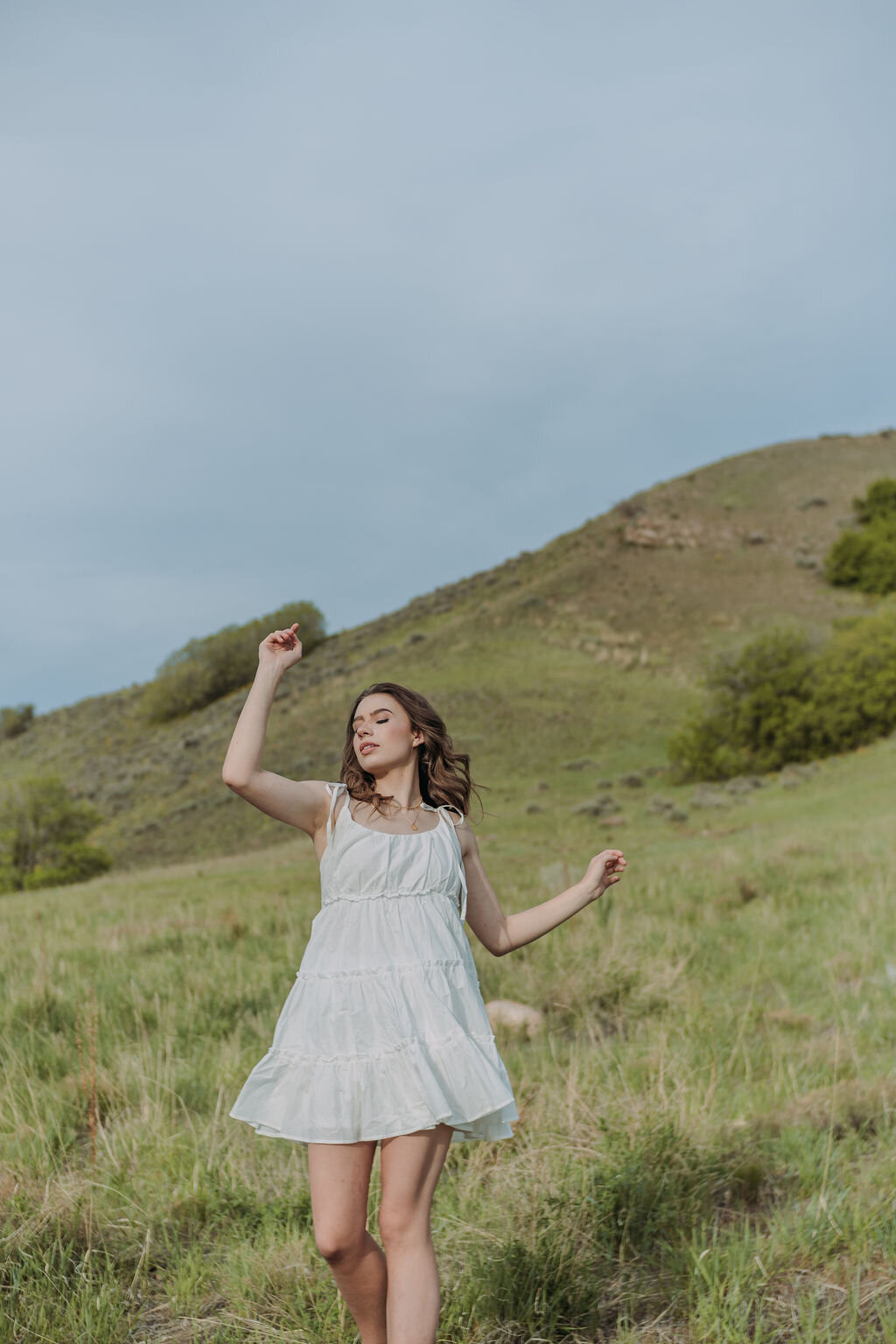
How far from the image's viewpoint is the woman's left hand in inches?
103

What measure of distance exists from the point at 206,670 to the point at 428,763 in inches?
2219

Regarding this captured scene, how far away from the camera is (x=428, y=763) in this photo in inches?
105

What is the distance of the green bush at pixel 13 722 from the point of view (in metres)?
71.2

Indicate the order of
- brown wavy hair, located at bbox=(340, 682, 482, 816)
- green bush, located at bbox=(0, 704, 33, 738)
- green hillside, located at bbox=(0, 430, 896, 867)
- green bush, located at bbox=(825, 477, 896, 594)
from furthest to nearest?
green bush, located at bbox=(0, 704, 33, 738) → green bush, located at bbox=(825, 477, 896, 594) → green hillside, located at bbox=(0, 430, 896, 867) → brown wavy hair, located at bbox=(340, 682, 482, 816)

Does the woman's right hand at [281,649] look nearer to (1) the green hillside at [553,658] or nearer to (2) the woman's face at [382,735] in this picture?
Answer: (2) the woman's face at [382,735]

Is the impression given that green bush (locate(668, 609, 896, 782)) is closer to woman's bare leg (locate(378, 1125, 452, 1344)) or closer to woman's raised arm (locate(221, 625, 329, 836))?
woman's raised arm (locate(221, 625, 329, 836))

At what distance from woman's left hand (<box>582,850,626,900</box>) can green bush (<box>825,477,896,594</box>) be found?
4886 cm

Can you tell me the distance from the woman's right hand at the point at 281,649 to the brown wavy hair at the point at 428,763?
230 millimetres

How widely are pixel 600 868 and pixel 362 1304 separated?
120 cm

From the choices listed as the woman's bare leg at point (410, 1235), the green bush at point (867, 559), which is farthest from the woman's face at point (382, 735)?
the green bush at point (867, 559)

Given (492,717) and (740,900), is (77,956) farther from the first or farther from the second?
(492,717)

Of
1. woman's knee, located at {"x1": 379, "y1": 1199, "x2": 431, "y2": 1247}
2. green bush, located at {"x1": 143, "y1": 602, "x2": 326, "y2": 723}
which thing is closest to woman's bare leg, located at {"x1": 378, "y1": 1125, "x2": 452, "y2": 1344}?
woman's knee, located at {"x1": 379, "y1": 1199, "x2": 431, "y2": 1247}

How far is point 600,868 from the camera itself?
2.70 m

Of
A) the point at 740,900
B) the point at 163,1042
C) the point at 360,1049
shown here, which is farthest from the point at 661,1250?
the point at 740,900
